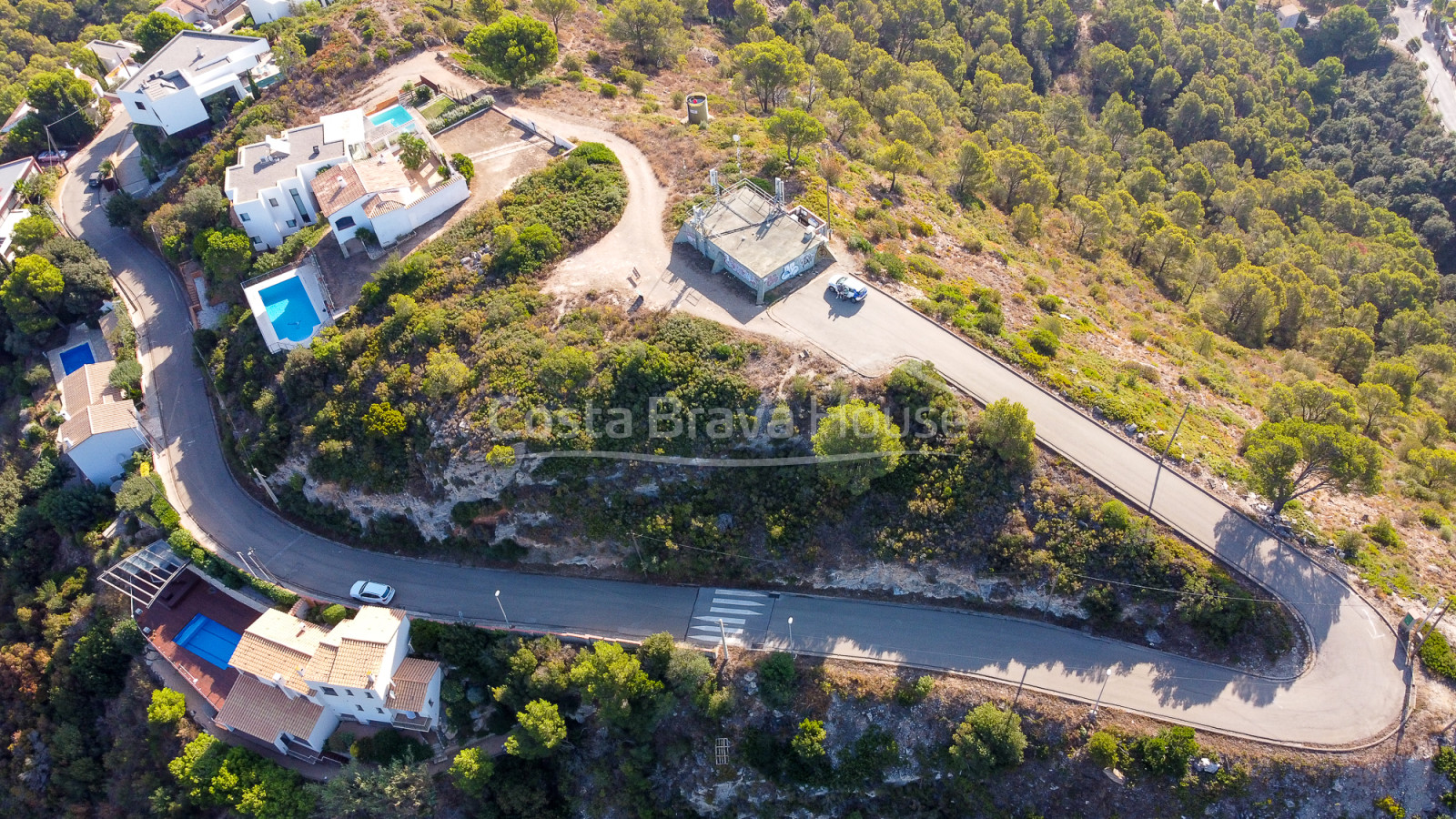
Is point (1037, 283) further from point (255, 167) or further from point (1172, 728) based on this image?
point (255, 167)

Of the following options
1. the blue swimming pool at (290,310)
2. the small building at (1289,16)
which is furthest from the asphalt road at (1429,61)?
the blue swimming pool at (290,310)

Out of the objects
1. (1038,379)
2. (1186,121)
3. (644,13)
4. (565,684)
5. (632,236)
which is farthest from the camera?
(1186,121)

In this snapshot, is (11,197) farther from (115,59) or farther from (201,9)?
(201,9)

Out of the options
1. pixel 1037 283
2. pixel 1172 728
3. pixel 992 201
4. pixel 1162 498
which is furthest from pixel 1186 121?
pixel 1172 728

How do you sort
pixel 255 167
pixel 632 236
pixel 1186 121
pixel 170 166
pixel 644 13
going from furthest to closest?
1. pixel 1186 121
2. pixel 644 13
3. pixel 170 166
4. pixel 255 167
5. pixel 632 236

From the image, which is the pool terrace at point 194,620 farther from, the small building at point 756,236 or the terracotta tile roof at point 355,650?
the small building at point 756,236

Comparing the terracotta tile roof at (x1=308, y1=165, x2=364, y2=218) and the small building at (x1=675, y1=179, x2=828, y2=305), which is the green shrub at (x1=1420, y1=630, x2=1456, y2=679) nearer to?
the small building at (x1=675, y1=179, x2=828, y2=305)
